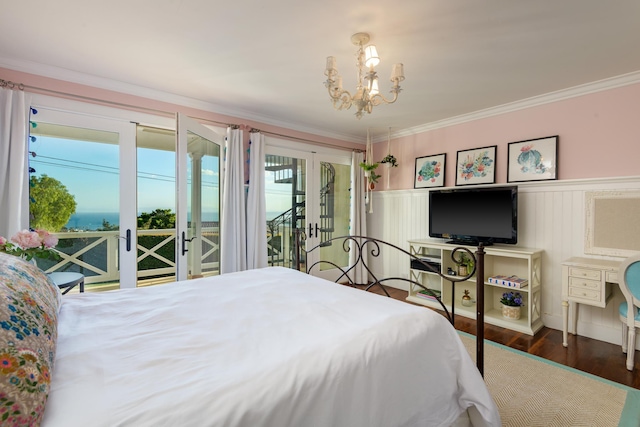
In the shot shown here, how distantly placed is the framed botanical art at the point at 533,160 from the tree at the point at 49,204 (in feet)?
15.0

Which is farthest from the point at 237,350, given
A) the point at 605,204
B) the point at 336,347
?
the point at 605,204

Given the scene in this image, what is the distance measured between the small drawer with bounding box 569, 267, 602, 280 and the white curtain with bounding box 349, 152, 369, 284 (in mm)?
2654

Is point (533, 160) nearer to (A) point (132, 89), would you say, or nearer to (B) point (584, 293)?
(B) point (584, 293)

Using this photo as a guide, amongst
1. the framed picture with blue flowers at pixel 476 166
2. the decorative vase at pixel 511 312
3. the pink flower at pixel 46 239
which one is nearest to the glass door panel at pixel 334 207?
the framed picture with blue flowers at pixel 476 166

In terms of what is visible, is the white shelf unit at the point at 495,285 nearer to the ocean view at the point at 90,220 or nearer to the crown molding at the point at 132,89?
the crown molding at the point at 132,89

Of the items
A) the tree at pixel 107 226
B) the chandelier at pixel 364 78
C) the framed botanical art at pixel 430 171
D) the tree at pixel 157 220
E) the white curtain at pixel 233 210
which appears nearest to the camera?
the chandelier at pixel 364 78

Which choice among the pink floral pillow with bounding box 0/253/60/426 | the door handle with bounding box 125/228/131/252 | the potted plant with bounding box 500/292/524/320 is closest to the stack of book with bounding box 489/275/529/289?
the potted plant with bounding box 500/292/524/320

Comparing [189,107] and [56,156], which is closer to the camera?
[56,156]

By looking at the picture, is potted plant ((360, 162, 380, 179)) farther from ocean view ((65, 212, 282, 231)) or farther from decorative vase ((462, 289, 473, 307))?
ocean view ((65, 212, 282, 231))

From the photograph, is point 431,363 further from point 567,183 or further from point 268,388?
point 567,183

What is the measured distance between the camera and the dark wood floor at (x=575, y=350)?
2.32 meters

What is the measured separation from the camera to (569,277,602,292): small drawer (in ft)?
8.50

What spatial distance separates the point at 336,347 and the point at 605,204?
3212 millimetres

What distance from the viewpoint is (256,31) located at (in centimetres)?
206
